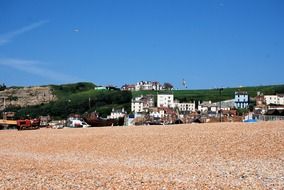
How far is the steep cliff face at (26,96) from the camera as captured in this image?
527 feet

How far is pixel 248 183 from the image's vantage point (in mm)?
Result: 10422

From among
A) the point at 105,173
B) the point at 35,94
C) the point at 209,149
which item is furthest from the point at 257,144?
the point at 35,94

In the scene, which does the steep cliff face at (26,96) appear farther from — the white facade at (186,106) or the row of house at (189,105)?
the white facade at (186,106)

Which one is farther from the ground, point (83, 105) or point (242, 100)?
point (242, 100)

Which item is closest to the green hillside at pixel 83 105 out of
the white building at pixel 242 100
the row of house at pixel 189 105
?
the row of house at pixel 189 105

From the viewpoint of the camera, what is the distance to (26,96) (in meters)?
176

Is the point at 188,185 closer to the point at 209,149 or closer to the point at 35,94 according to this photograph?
the point at 209,149

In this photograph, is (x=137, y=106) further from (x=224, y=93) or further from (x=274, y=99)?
(x=274, y=99)

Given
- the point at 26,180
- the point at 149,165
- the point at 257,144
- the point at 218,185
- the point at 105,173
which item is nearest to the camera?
the point at 218,185

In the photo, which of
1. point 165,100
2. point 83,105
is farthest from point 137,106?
point 165,100

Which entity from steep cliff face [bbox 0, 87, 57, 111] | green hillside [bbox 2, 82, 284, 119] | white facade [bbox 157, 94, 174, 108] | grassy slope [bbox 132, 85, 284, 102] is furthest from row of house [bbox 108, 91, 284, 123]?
steep cliff face [bbox 0, 87, 57, 111]

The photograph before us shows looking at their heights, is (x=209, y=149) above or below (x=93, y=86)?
below

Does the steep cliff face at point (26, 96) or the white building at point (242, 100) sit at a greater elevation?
the steep cliff face at point (26, 96)

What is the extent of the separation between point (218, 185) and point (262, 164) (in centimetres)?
437
